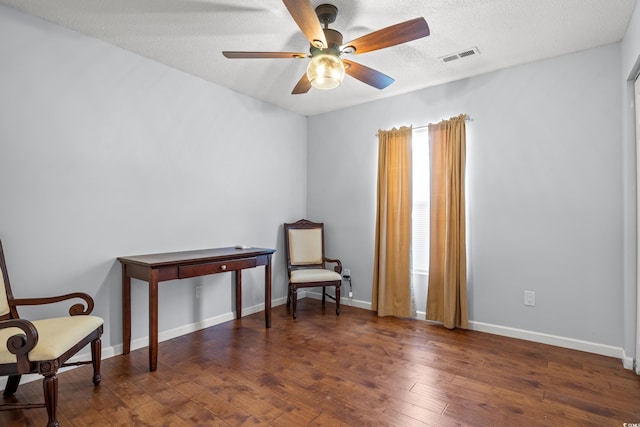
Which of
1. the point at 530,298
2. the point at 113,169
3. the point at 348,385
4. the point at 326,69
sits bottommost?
the point at 348,385

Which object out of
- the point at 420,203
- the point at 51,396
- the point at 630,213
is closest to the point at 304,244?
the point at 420,203

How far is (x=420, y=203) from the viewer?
3793mm

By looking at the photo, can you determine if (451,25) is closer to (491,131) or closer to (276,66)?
(491,131)

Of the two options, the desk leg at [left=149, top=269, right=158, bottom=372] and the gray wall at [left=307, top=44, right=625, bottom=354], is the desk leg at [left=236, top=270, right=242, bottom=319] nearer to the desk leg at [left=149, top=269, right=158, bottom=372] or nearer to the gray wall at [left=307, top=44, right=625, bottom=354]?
the desk leg at [left=149, top=269, right=158, bottom=372]

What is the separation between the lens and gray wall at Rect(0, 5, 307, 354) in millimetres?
2336

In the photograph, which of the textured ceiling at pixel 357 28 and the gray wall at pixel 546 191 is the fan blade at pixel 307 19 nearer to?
the textured ceiling at pixel 357 28

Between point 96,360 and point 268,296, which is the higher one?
Answer: point 268,296

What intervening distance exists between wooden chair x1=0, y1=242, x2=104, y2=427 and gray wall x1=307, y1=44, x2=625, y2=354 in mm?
3271

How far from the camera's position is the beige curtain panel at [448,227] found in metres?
3.36

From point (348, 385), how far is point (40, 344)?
1.81 metres

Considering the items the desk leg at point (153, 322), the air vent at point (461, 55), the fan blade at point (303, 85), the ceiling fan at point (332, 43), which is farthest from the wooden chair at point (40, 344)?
the air vent at point (461, 55)

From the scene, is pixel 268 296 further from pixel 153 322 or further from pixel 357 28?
pixel 357 28

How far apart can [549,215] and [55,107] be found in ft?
13.5

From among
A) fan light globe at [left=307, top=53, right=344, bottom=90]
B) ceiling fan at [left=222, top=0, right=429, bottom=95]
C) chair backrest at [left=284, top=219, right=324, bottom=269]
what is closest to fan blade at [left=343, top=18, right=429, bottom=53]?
ceiling fan at [left=222, top=0, right=429, bottom=95]
